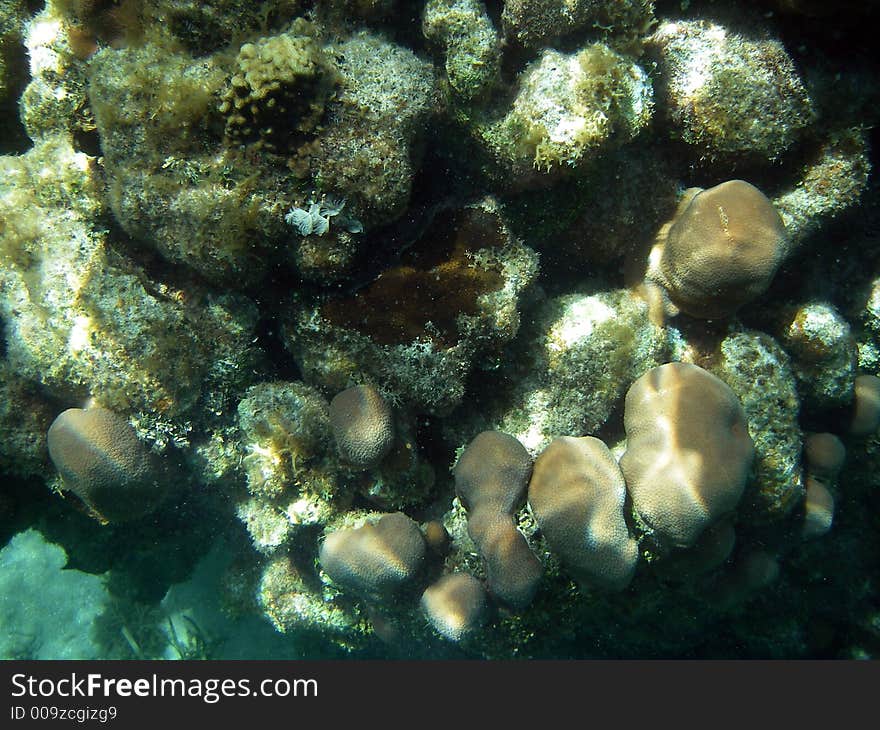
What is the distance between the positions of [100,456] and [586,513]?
3.66 metres

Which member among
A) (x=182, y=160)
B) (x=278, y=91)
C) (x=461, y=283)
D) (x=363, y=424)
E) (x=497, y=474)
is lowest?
(x=497, y=474)

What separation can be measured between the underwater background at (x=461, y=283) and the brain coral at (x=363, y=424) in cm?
2

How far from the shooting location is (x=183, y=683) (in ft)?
13.7

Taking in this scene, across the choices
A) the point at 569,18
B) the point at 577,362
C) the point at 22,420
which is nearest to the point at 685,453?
the point at 577,362

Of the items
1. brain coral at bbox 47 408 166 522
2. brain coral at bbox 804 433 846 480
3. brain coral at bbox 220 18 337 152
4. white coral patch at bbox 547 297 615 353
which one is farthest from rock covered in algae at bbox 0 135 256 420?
brain coral at bbox 804 433 846 480

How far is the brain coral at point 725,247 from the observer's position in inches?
138

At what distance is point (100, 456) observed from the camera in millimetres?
3943

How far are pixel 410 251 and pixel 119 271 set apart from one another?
7.29 feet

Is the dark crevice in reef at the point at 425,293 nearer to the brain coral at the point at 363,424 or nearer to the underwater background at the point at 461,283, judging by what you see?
the underwater background at the point at 461,283

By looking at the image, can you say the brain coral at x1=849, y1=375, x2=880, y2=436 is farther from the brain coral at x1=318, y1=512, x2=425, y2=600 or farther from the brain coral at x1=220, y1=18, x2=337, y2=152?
the brain coral at x1=220, y1=18, x2=337, y2=152

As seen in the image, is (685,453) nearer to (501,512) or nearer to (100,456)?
(501,512)

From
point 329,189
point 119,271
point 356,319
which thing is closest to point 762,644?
point 356,319

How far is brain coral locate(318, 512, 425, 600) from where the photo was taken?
13.0 feet

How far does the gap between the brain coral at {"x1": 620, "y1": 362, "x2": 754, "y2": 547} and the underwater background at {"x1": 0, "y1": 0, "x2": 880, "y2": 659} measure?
21 mm
